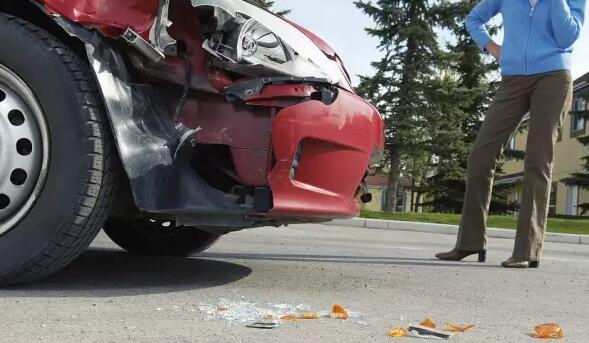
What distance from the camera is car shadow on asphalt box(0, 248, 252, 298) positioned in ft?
9.11

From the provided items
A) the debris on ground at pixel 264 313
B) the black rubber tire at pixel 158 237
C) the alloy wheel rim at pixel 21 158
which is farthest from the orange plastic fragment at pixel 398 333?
the black rubber tire at pixel 158 237

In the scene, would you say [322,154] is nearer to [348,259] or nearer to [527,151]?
[348,259]

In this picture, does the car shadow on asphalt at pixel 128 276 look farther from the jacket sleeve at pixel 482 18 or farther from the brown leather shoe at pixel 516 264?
the jacket sleeve at pixel 482 18

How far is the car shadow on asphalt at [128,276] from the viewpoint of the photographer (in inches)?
109

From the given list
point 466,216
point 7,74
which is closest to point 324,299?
point 7,74

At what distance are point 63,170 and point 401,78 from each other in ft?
69.3

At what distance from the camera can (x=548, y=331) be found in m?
2.46

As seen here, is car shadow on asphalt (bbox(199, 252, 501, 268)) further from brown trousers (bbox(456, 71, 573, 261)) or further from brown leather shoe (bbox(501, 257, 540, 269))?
brown trousers (bbox(456, 71, 573, 261))

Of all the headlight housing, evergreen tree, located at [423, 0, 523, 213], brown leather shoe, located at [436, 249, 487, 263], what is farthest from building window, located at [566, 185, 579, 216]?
the headlight housing

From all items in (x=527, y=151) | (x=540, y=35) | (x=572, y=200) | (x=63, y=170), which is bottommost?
(x=63, y=170)

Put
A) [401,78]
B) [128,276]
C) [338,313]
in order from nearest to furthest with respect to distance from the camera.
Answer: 1. [338,313]
2. [128,276]
3. [401,78]

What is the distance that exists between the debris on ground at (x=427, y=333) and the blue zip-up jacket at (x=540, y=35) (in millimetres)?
2707

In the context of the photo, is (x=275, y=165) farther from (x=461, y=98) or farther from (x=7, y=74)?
(x=461, y=98)

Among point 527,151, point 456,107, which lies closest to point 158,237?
point 527,151
